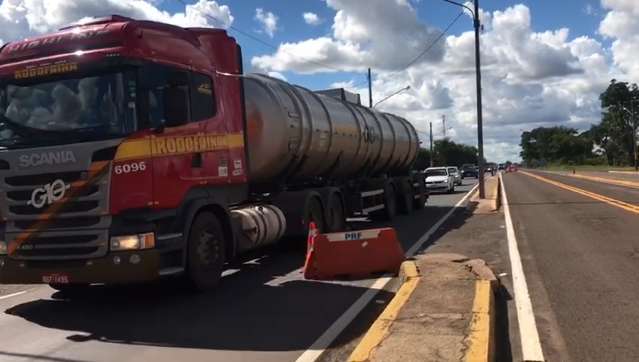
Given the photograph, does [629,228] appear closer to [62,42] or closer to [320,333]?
[320,333]

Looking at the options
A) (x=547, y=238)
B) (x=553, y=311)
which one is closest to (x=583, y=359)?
(x=553, y=311)

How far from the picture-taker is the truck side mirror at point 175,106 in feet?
28.3

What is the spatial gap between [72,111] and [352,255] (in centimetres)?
460

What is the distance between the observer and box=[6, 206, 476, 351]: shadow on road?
23.4 feet

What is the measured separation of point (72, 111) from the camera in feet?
27.2

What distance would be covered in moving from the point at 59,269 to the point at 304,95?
26.3ft

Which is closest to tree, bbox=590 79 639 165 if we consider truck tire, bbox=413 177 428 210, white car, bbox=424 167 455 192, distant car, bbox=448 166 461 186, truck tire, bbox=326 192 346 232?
distant car, bbox=448 166 461 186

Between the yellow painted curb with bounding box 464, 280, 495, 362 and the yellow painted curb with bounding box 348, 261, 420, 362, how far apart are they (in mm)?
758

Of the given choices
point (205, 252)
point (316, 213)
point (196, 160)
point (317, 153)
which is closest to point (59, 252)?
point (205, 252)

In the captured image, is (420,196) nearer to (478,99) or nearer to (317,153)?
(478,99)

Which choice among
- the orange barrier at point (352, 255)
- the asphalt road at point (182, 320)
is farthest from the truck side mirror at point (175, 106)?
the orange barrier at point (352, 255)

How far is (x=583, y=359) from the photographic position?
5.95m

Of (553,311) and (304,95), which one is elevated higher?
(304,95)

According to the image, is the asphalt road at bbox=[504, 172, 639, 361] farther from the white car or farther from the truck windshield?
the white car
